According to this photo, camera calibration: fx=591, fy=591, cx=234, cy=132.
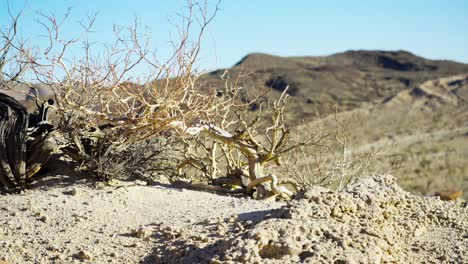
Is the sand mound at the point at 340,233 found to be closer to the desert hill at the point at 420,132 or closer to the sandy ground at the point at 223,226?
the sandy ground at the point at 223,226

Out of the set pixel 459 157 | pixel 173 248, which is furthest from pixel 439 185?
pixel 173 248

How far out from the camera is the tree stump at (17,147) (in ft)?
19.2

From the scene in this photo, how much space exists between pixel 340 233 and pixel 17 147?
3529mm

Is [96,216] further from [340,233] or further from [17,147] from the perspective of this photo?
[340,233]

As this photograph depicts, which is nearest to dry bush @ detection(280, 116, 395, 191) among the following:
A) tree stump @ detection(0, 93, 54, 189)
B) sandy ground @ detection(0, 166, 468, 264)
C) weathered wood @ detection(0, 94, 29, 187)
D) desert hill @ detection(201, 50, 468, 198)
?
sandy ground @ detection(0, 166, 468, 264)

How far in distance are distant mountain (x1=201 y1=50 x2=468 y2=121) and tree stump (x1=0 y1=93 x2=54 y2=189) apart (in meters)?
37.7

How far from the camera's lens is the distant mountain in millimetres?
51750

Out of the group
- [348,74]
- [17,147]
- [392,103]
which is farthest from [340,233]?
[348,74]

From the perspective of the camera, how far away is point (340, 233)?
3.89m

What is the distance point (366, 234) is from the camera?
397 cm

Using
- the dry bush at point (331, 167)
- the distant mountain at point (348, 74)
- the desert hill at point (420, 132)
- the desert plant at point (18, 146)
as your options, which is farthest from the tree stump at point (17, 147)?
the distant mountain at point (348, 74)

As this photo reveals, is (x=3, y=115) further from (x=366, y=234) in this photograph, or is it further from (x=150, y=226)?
(x=366, y=234)

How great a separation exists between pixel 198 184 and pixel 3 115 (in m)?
2.17

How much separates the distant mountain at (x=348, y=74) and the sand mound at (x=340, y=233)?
3824cm
